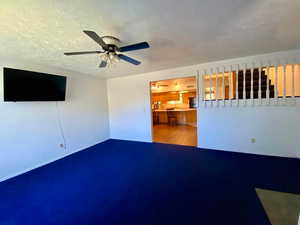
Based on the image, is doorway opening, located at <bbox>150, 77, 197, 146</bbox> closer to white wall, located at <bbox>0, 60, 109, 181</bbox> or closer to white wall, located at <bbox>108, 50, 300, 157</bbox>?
white wall, located at <bbox>108, 50, 300, 157</bbox>

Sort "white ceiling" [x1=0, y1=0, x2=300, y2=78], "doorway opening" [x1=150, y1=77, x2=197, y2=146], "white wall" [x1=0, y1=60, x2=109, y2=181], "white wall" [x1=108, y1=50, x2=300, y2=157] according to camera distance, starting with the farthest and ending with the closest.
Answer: "doorway opening" [x1=150, y1=77, x2=197, y2=146] → "white wall" [x1=108, y1=50, x2=300, y2=157] → "white wall" [x1=0, y1=60, x2=109, y2=181] → "white ceiling" [x1=0, y1=0, x2=300, y2=78]

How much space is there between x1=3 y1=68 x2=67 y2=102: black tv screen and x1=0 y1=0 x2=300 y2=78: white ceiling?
15.2 inches

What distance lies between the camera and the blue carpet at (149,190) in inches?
61.9

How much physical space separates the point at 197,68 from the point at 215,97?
94 centimetres

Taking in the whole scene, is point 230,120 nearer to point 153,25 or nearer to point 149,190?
point 149,190

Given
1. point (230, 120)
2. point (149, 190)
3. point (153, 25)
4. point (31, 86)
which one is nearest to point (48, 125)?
point (31, 86)

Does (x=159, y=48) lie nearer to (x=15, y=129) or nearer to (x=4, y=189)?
(x=15, y=129)

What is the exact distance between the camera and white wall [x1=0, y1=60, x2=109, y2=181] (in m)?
2.57

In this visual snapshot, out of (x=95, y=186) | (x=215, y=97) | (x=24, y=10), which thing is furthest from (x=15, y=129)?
(x=215, y=97)

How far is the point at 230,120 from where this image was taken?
3359 millimetres

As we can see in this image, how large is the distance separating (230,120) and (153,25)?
2954 millimetres

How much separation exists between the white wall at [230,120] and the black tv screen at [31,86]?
2.01 metres

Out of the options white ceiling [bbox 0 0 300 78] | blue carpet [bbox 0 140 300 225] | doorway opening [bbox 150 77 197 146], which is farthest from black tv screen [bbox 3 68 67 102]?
doorway opening [bbox 150 77 197 146]

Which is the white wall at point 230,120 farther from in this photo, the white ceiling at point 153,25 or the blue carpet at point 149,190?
the white ceiling at point 153,25
